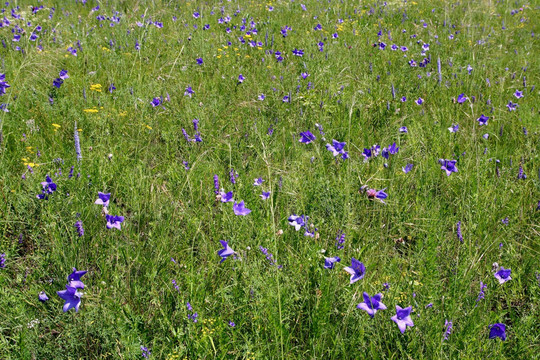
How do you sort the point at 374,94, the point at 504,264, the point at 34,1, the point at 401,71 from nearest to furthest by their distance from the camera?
the point at 504,264
the point at 374,94
the point at 401,71
the point at 34,1

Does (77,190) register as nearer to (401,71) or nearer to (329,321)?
(329,321)

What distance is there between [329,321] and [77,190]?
132cm

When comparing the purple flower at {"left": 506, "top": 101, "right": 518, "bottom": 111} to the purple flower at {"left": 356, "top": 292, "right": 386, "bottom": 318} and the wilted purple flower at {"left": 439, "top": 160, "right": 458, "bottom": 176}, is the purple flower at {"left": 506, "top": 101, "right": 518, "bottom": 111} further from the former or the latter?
the purple flower at {"left": 356, "top": 292, "right": 386, "bottom": 318}

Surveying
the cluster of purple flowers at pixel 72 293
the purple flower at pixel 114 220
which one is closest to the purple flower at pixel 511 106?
the purple flower at pixel 114 220

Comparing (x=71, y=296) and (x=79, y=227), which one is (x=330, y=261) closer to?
(x=71, y=296)

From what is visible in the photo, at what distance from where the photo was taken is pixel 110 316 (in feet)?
5.25

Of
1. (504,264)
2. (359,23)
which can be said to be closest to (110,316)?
(504,264)

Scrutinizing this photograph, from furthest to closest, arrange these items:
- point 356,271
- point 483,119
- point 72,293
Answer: point 483,119 → point 356,271 → point 72,293

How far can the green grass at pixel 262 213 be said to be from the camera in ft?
5.35

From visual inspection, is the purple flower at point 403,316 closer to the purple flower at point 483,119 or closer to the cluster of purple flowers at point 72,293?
the cluster of purple flowers at point 72,293

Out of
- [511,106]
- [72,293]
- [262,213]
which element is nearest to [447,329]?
[262,213]

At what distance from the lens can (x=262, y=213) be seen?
2.14 metres

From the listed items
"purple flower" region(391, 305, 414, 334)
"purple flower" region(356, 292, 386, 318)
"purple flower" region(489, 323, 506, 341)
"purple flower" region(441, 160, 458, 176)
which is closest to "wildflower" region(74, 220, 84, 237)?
"purple flower" region(356, 292, 386, 318)

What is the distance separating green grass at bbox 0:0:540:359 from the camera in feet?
5.35
